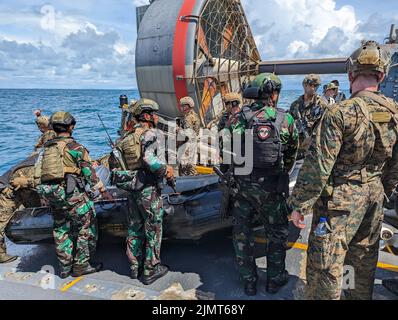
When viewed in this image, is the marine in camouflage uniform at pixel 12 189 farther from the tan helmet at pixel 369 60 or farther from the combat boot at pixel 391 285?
the combat boot at pixel 391 285

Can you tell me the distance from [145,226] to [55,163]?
0.89 metres

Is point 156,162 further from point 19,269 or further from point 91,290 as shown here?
point 19,269

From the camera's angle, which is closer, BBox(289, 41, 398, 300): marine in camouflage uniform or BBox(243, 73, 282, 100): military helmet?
BBox(289, 41, 398, 300): marine in camouflage uniform

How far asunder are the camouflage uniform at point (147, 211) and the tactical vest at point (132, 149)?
0.06ft

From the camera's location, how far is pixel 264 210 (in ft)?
7.73

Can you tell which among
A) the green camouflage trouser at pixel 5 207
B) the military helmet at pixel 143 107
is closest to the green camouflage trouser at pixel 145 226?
the military helmet at pixel 143 107

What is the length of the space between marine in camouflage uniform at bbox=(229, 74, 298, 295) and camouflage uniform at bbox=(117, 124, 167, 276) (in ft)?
2.09

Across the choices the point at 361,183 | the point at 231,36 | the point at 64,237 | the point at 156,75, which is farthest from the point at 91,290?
the point at 231,36

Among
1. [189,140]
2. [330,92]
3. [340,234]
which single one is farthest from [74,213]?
[330,92]

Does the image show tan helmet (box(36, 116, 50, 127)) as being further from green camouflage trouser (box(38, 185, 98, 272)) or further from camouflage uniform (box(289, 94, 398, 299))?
camouflage uniform (box(289, 94, 398, 299))

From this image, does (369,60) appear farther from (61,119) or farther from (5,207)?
(5,207)

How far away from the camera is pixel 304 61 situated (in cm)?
809

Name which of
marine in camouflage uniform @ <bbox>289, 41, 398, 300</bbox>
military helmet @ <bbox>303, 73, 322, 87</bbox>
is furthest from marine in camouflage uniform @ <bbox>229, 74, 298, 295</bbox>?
military helmet @ <bbox>303, 73, 322, 87</bbox>

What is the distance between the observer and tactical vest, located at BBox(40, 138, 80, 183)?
2600 mm
